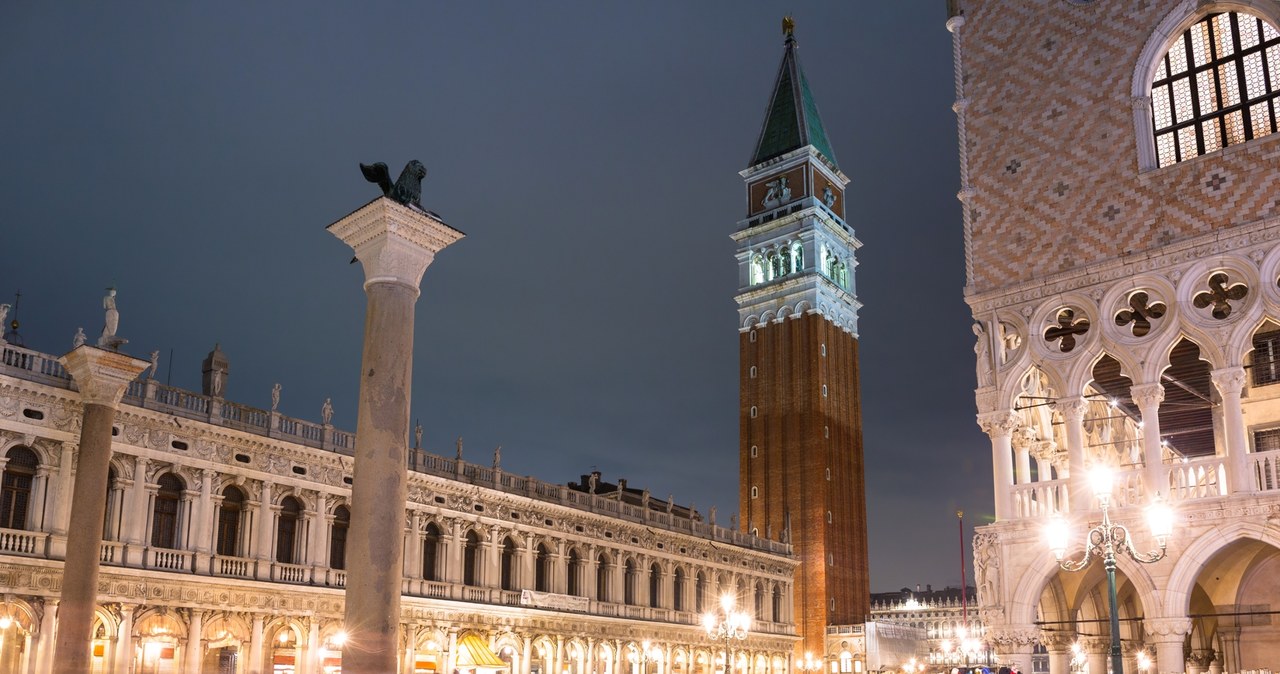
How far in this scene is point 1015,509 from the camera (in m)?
18.2

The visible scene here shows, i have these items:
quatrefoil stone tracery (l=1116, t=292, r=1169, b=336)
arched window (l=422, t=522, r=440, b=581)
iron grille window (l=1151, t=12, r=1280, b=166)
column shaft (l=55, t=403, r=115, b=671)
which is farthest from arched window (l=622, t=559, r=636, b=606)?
iron grille window (l=1151, t=12, r=1280, b=166)

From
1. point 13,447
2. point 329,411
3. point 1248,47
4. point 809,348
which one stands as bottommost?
point 13,447

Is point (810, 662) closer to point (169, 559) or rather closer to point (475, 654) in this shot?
point (475, 654)

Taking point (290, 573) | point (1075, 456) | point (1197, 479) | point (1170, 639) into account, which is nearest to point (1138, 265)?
point (1075, 456)

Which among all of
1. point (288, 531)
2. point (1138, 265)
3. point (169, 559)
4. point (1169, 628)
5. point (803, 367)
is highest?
point (803, 367)

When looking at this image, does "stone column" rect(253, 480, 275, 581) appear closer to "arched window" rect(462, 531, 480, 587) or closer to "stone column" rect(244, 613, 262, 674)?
"stone column" rect(244, 613, 262, 674)

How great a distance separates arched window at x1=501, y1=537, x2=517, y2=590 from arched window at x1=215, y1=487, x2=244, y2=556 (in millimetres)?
11857

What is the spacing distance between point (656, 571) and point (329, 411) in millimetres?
20946

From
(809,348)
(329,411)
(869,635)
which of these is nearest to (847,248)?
(809,348)

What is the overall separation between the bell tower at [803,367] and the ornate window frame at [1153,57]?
157 feet

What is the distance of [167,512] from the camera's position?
1219 inches

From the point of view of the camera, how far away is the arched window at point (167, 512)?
3056 centimetres

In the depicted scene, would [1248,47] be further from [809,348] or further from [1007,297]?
[809,348]

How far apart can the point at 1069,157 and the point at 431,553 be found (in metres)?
27.4
